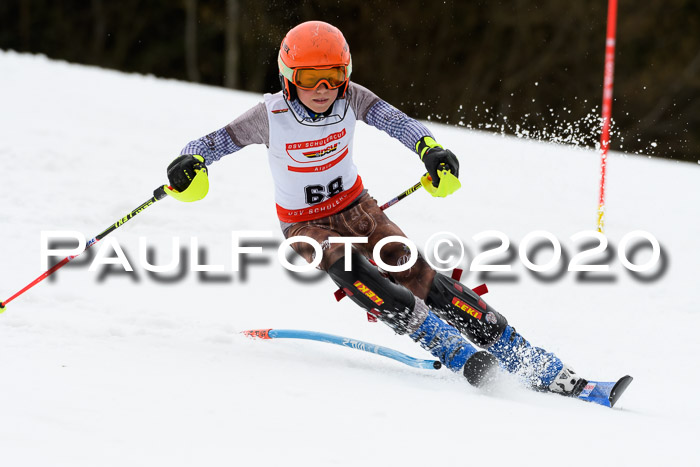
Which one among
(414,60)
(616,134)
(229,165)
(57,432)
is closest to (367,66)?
(414,60)

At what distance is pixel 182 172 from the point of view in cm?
319

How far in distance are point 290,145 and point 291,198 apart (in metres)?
0.25

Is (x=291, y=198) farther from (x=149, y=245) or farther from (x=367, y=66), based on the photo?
(x=367, y=66)

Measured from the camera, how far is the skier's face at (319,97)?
10.6ft

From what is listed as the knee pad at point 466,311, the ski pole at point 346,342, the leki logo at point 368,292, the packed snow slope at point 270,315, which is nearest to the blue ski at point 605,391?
the packed snow slope at point 270,315

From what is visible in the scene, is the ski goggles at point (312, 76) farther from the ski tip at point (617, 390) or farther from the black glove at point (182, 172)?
the ski tip at point (617, 390)

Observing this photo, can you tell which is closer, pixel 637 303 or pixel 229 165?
pixel 637 303

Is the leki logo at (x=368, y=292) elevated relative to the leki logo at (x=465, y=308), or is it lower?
elevated

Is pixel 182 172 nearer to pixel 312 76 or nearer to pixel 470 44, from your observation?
pixel 312 76

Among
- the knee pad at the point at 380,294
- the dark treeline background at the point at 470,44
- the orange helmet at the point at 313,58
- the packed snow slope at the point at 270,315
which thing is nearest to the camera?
the packed snow slope at the point at 270,315

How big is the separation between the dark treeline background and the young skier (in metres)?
16.2

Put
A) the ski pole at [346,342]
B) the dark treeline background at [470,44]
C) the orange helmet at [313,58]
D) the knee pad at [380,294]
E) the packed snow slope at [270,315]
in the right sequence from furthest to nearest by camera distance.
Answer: the dark treeline background at [470,44], the ski pole at [346,342], the orange helmet at [313,58], the knee pad at [380,294], the packed snow slope at [270,315]

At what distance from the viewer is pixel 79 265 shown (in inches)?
189

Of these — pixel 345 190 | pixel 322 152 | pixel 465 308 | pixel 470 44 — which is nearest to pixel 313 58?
pixel 322 152
